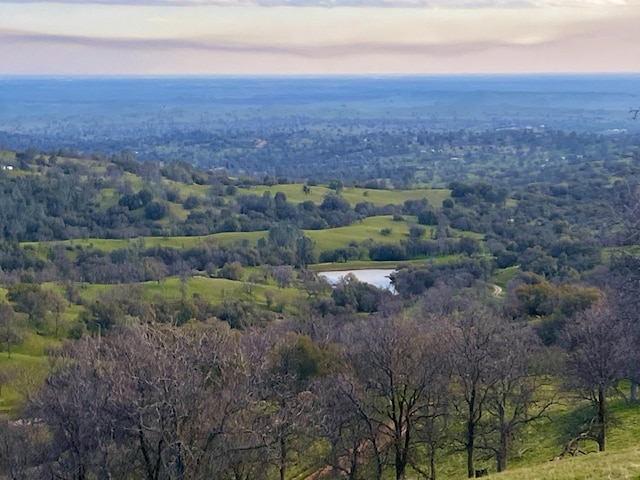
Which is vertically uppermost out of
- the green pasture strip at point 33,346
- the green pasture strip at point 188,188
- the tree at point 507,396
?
the tree at point 507,396

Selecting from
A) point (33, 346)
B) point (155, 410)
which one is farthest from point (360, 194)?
point (155, 410)

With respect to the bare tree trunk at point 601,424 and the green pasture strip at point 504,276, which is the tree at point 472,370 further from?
the green pasture strip at point 504,276

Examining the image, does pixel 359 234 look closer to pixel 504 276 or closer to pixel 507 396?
pixel 504 276

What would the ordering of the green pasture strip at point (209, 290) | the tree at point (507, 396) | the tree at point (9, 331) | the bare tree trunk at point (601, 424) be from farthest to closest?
1. the green pasture strip at point (209, 290)
2. the tree at point (9, 331)
3. the tree at point (507, 396)
4. the bare tree trunk at point (601, 424)

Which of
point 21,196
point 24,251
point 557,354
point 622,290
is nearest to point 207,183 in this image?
point 21,196

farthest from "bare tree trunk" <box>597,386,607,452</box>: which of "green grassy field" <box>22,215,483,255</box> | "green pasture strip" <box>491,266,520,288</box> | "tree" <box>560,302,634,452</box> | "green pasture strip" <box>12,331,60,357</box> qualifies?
"green grassy field" <box>22,215,483,255</box>

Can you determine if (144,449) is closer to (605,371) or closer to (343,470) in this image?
(343,470)

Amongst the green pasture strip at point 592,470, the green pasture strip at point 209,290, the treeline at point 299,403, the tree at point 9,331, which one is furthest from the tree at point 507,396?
the green pasture strip at point 209,290
